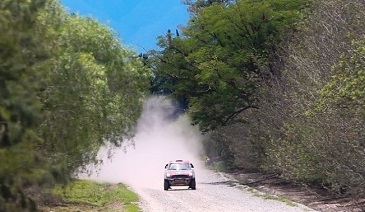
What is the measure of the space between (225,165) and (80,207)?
1357 inches

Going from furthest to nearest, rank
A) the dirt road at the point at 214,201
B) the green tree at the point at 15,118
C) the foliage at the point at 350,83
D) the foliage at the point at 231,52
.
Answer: the foliage at the point at 231,52 < the dirt road at the point at 214,201 < the foliage at the point at 350,83 < the green tree at the point at 15,118

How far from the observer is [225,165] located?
64.9 meters

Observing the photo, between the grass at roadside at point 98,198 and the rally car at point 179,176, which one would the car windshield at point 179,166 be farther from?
the grass at roadside at point 98,198

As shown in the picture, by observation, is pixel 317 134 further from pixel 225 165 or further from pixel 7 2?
pixel 225 165

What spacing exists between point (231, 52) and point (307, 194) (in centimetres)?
1252

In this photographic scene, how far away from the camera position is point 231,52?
45.6 metres

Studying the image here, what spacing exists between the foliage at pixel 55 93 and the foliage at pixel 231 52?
13.3 ft

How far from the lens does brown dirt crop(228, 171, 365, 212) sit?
2834cm

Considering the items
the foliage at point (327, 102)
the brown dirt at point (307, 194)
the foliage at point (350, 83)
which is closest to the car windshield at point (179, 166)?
the brown dirt at point (307, 194)

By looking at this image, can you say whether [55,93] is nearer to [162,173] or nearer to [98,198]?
[98,198]

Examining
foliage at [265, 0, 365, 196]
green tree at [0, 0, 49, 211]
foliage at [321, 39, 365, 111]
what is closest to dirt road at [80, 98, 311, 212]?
foliage at [265, 0, 365, 196]

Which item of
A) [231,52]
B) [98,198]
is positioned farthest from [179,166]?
[98,198]

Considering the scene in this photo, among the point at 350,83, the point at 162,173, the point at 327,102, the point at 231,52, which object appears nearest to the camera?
the point at 350,83

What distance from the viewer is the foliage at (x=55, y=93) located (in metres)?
13.2
